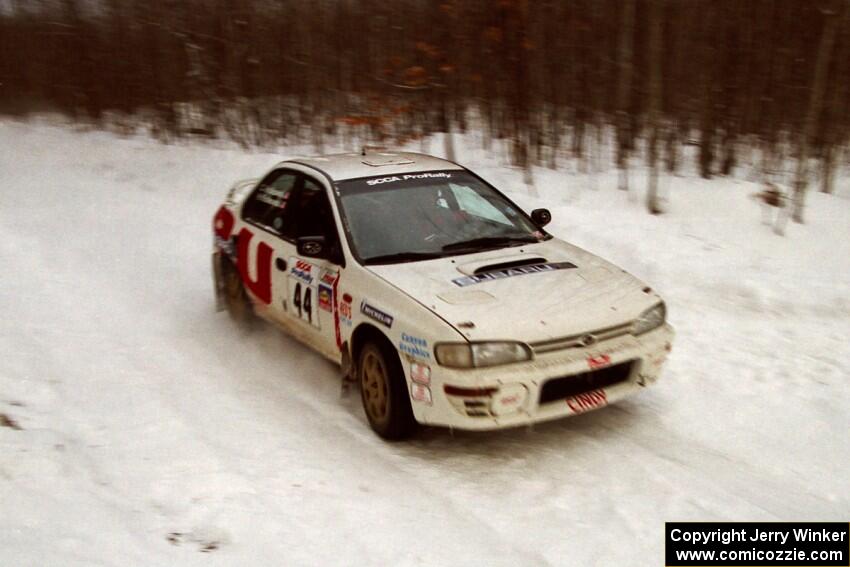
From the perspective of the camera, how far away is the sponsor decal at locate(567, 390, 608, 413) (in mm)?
4801

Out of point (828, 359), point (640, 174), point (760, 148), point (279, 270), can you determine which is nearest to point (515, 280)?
point (279, 270)

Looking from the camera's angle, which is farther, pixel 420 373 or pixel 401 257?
pixel 401 257

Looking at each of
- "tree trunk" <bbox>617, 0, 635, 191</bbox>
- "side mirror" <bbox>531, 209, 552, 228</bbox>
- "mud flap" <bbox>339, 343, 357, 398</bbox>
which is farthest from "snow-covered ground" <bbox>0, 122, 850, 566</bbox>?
"tree trunk" <bbox>617, 0, 635, 191</bbox>

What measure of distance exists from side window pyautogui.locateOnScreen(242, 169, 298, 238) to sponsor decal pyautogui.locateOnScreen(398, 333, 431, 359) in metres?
1.87

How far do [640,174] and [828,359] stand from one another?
539 cm

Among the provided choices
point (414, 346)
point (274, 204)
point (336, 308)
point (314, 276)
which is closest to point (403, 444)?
point (414, 346)

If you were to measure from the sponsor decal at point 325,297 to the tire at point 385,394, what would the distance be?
1.58 feet

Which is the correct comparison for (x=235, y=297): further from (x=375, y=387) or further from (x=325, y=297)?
(x=375, y=387)

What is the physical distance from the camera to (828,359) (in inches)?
244

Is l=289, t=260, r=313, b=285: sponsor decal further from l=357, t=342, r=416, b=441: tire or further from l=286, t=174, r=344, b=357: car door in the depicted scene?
l=357, t=342, r=416, b=441: tire

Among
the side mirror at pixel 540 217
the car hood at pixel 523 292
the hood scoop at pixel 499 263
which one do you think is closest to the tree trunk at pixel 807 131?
the side mirror at pixel 540 217

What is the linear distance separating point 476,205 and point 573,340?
1.86 metres

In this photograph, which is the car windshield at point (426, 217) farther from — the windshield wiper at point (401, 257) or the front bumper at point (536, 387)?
the front bumper at point (536, 387)

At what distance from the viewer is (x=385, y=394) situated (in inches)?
202
